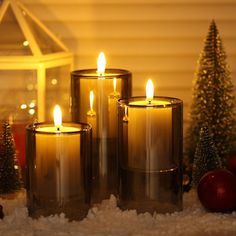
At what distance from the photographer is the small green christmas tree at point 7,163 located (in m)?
1.51

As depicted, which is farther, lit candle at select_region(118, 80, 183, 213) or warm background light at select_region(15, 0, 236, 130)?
warm background light at select_region(15, 0, 236, 130)

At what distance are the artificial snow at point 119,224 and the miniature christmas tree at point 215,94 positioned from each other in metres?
0.41

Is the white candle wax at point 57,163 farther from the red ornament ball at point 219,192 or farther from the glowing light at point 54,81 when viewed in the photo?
the glowing light at point 54,81

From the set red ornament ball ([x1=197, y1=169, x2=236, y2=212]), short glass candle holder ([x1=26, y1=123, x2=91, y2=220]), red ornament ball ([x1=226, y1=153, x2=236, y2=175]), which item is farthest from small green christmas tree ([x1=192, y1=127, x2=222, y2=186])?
short glass candle holder ([x1=26, y1=123, x2=91, y2=220])

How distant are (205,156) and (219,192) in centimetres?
18

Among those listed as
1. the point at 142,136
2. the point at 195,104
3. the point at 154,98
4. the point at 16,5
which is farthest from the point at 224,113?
the point at 16,5

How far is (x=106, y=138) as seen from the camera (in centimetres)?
148

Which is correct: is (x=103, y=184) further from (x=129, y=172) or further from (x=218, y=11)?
(x=218, y=11)

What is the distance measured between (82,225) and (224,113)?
23.6 inches

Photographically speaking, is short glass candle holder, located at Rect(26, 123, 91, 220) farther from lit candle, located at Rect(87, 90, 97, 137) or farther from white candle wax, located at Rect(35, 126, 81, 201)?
lit candle, located at Rect(87, 90, 97, 137)

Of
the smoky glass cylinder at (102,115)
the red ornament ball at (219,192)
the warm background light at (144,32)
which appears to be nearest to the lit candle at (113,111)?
the smoky glass cylinder at (102,115)

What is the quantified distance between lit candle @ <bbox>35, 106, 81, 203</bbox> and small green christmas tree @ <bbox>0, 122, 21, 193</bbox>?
0.69ft

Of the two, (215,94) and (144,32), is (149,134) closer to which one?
(215,94)

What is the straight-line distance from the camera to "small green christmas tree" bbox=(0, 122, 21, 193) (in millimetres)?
1511
